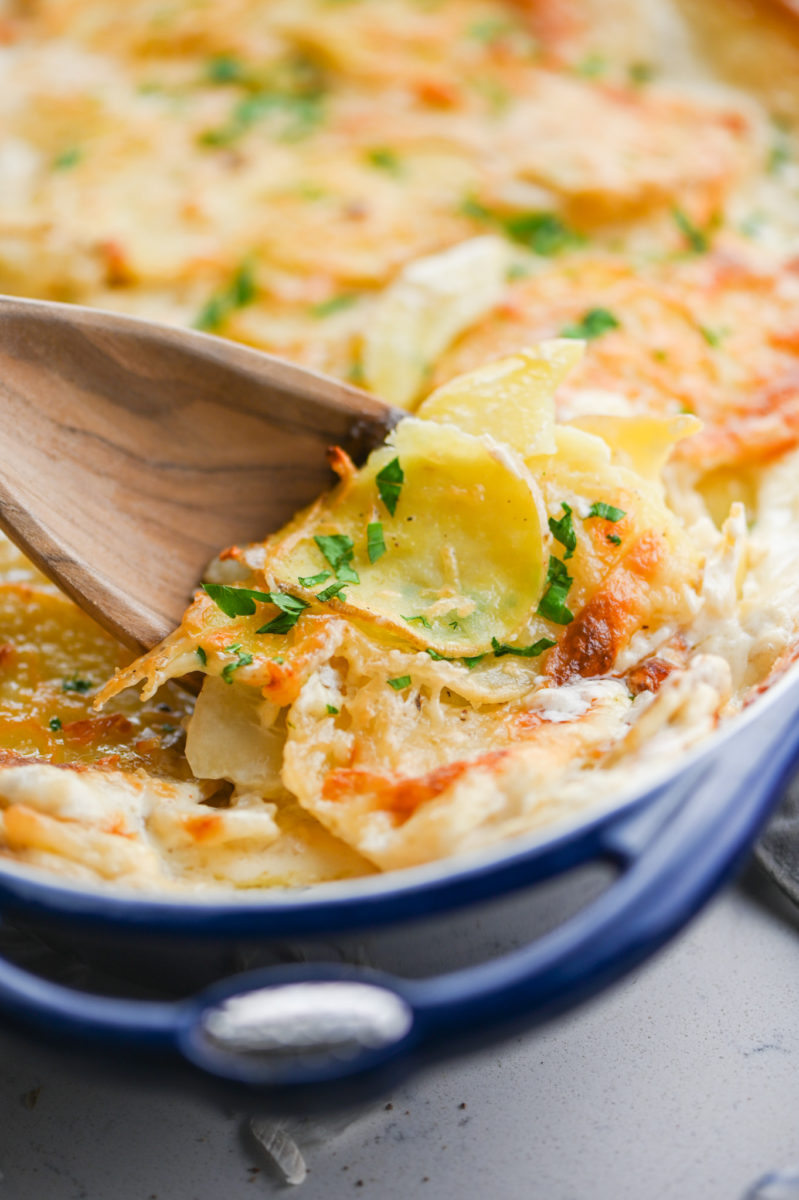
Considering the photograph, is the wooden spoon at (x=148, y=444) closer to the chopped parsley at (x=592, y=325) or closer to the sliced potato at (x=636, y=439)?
the sliced potato at (x=636, y=439)

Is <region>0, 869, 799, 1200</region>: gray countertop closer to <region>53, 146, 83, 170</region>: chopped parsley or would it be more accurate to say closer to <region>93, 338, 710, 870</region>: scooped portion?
<region>93, 338, 710, 870</region>: scooped portion

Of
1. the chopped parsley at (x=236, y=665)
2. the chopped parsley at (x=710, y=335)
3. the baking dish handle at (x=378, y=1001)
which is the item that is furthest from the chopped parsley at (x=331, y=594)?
the chopped parsley at (x=710, y=335)

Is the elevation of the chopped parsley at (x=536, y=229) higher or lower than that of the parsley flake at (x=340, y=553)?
higher

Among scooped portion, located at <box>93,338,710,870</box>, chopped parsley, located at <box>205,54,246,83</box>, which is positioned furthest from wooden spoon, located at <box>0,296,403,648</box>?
chopped parsley, located at <box>205,54,246,83</box>

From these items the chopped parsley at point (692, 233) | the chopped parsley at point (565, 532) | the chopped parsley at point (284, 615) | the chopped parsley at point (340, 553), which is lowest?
the chopped parsley at point (284, 615)

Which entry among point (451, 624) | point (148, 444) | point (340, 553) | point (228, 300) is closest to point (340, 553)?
point (340, 553)

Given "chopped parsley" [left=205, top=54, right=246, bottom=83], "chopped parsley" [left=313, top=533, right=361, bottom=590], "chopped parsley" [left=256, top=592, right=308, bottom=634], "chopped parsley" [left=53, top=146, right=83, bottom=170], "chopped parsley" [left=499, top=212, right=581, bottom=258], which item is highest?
"chopped parsley" [left=499, top=212, right=581, bottom=258]

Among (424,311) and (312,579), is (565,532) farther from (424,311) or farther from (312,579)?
(424,311)
